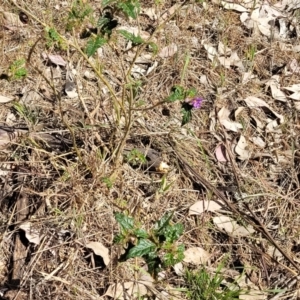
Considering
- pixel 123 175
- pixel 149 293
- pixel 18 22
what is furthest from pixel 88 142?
pixel 18 22

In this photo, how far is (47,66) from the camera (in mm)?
2625

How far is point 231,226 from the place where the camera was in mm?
2133

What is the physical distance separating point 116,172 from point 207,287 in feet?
1.82

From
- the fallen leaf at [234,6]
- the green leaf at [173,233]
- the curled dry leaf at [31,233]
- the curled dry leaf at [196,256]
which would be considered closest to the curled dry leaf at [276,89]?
the fallen leaf at [234,6]

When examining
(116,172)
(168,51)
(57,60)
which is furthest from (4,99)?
(168,51)

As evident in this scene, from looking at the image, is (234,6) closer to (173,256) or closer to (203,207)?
(203,207)

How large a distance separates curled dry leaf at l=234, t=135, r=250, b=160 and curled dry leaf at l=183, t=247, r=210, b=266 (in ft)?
1.56

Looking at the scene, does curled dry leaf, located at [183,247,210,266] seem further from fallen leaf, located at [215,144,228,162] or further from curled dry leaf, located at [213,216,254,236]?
fallen leaf, located at [215,144,228,162]

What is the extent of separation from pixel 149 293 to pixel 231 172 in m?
0.62

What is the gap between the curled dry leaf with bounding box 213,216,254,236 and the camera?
2.11 meters

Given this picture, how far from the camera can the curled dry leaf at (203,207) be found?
7.11ft

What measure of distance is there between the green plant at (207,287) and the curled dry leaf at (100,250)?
28cm

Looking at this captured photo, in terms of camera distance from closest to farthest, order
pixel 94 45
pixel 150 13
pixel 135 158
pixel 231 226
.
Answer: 1. pixel 94 45
2. pixel 231 226
3. pixel 135 158
4. pixel 150 13

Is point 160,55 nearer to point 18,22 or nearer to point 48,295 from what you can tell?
point 18,22
